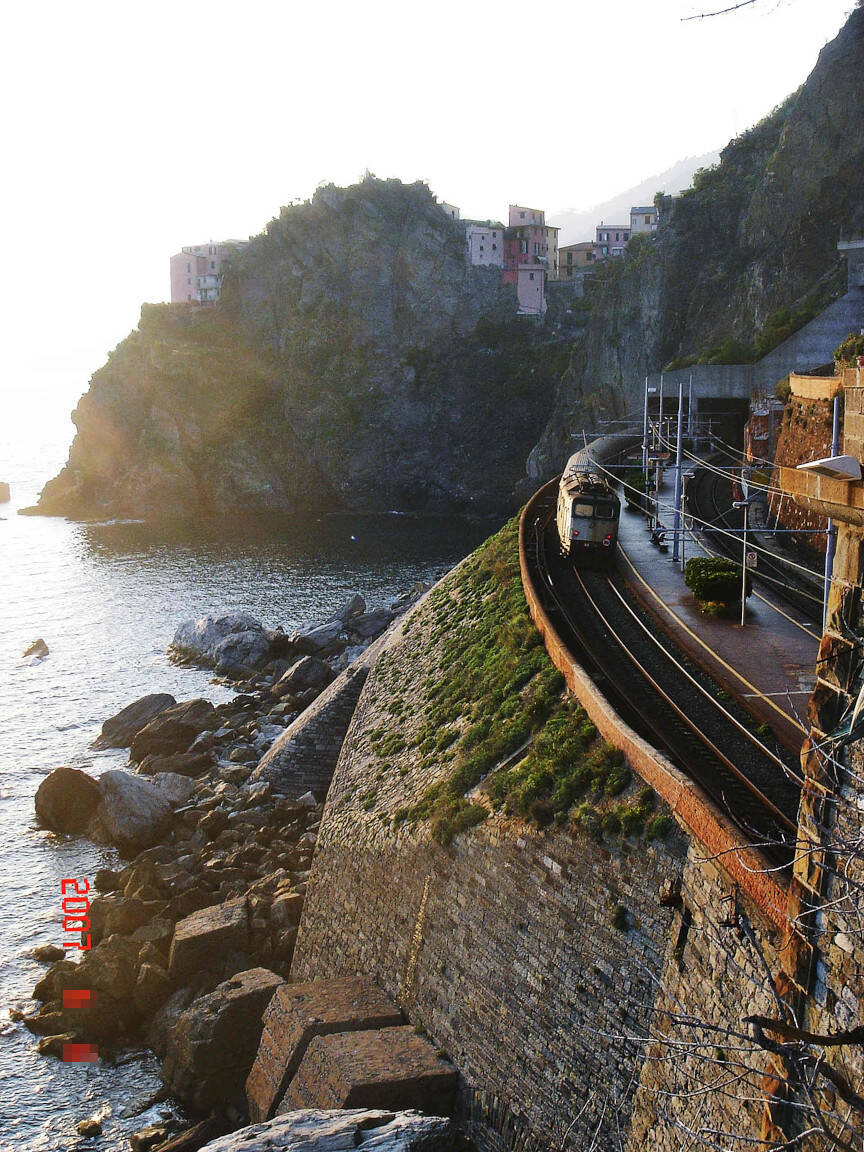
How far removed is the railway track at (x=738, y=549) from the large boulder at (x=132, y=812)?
67.6 feet

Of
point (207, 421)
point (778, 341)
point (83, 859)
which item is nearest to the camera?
point (83, 859)

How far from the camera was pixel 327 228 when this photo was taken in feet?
413

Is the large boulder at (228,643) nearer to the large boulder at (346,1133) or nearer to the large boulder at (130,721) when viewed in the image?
the large boulder at (130,721)

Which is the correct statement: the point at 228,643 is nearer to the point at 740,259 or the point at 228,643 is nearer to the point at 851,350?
the point at 851,350

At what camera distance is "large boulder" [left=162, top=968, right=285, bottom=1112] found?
21531mm

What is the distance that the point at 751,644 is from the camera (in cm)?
2575

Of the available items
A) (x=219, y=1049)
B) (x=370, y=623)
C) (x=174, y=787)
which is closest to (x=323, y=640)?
(x=370, y=623)

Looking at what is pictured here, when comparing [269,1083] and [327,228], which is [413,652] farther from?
[327,228]

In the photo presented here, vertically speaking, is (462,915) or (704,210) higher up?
(704,210)

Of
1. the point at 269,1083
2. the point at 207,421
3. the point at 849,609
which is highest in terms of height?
the point at 207,421

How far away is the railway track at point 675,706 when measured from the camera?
52.2 ft

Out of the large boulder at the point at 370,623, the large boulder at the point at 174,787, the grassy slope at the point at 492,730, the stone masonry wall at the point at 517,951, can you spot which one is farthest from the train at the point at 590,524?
the large boulder at the point at 370,623

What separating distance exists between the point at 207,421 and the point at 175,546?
29.4 metres

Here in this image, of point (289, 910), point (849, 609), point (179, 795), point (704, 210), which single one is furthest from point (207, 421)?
point (849, 609)
